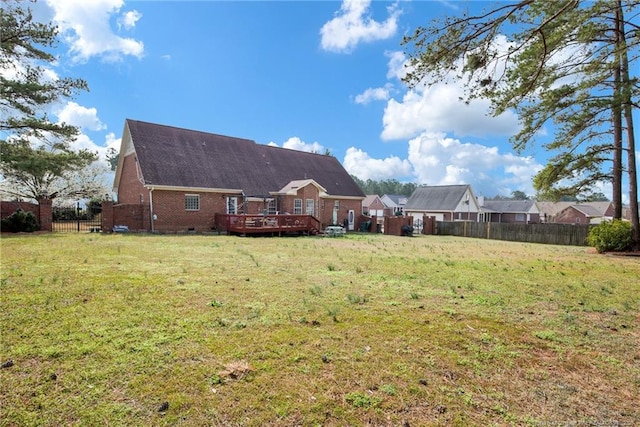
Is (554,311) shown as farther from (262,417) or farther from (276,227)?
(276,227)

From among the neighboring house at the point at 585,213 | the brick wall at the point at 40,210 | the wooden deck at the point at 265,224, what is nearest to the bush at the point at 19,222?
the brick wall at the point at 40,210

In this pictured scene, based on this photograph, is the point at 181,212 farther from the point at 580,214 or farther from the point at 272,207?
the point at 580,214

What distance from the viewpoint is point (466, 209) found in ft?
149

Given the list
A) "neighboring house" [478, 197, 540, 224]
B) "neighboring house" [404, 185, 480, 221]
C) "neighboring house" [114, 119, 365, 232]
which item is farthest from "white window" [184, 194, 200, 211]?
"neighboring house" [478, 197, 540, 224]

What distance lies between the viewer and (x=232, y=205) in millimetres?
23938

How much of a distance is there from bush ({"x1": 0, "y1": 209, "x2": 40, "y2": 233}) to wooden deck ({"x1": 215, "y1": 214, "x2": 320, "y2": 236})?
954 centimetres

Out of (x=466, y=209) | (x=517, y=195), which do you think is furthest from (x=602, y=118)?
(x=517, y=195)

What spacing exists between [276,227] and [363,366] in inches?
705

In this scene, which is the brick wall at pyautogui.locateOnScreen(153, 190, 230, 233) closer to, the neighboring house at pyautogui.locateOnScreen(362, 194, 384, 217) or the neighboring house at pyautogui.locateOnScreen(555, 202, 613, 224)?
the neighboring house at pyautogui.locateOnScreen(362, 194, 384, 217)

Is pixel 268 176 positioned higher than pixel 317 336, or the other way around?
pixel 268 176

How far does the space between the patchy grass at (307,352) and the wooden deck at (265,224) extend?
1295 centimetres

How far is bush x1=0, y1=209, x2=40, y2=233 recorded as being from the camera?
17219mm

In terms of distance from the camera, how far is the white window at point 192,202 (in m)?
21.8

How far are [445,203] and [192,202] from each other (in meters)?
34.6
